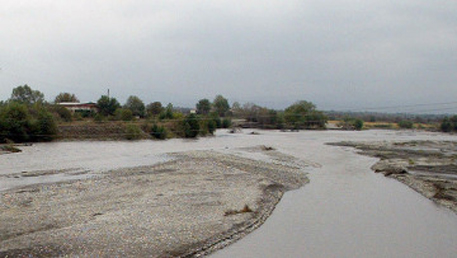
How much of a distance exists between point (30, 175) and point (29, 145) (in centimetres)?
2029

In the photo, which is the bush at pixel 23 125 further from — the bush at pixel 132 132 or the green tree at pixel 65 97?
the green tree at pixel 65 97

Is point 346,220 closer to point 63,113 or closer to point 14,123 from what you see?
point 14,123

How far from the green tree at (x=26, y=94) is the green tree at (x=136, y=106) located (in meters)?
17.1

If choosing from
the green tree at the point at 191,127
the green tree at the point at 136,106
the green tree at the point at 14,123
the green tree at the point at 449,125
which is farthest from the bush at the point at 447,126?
the green tree at the point at 14,123

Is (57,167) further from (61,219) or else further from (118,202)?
(61,219)

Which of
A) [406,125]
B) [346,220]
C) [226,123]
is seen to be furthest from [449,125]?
[346,220]

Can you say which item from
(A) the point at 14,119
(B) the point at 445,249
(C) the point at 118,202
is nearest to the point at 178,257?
(C) the point at 118,202

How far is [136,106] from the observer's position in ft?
266

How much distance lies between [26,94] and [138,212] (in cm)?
7439

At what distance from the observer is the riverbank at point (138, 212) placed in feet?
Answer: 33.8

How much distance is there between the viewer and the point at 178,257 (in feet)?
32.1

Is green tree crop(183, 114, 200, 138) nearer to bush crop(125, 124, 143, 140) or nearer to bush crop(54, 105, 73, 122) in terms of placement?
bush crop(125, 124, 143, 140)

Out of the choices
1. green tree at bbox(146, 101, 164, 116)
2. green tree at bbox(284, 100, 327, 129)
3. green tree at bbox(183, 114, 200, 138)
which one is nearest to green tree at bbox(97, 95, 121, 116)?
green tree at bbox(146, 101, 164, 116)

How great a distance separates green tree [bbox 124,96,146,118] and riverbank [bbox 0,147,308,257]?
57.9 metres
